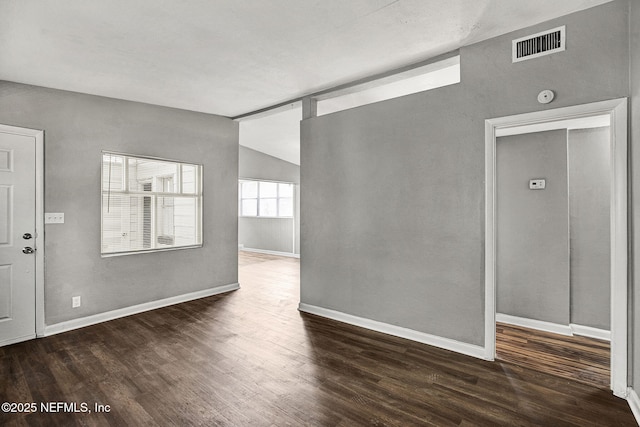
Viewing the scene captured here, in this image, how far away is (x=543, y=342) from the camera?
10.9 ft

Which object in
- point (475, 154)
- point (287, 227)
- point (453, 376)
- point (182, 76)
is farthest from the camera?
point (287, 227)

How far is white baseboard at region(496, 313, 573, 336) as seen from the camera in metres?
3.55

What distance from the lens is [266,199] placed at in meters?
10.0

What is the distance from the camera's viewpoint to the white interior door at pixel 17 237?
3.26 meters

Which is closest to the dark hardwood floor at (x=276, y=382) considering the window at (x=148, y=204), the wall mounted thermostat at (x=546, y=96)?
the window at (x=148, y=204)

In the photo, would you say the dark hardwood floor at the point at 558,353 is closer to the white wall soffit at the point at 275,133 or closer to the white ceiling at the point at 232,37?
the white ceiling at the point at 232,37

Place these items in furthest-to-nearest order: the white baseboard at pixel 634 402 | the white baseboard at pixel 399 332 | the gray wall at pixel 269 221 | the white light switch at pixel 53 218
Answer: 1. the gray wall at pixel 269 221
2. the white light switch at pixel 53 218
3. the white baseboard at pixel 399 332
4. the white baseboard at pixel 634 402

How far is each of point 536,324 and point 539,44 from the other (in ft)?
9.52

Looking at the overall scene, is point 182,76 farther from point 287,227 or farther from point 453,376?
point 287,227

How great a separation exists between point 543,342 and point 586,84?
2.46m

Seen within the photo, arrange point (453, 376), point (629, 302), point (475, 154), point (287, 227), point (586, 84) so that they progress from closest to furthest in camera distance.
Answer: point (629, 302)
point (586, 84)
point (453, 376)
point (475, 154)
point (287, 227)

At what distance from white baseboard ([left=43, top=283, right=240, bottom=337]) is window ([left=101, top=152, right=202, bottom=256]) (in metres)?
0.71

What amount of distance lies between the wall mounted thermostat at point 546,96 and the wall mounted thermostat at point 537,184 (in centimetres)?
143

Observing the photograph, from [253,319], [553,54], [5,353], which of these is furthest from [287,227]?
[553,54]
